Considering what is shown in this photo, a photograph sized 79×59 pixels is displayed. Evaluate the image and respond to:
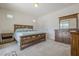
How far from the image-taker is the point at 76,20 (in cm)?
296

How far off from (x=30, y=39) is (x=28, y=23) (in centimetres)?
83

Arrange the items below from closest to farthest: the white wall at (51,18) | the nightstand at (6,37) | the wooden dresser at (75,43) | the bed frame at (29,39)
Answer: the wooden dresser at (75,43)
the nightstand at (6,37)
the bed frame at (29,39)
the white wall at (51,18)

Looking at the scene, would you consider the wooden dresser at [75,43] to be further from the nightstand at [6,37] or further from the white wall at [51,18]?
the nightstand at [6,37]

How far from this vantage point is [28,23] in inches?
95.3

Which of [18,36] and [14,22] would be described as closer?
[14,22]

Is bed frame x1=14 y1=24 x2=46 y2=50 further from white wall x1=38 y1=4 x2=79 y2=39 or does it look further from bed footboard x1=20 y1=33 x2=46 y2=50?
white wall x1=38 y1=4 x2=79 y2=39

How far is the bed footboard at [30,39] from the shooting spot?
8.49ft

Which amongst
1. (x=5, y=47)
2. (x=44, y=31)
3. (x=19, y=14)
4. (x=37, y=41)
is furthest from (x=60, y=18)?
(x=5, y=47)

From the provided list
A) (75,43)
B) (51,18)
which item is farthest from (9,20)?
(75,43)

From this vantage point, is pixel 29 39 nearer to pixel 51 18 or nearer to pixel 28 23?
pixel 28 23

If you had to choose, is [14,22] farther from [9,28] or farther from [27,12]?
[27,12]

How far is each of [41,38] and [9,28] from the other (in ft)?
5.88

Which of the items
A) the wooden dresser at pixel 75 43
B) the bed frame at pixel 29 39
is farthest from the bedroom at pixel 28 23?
the wooden dresser at pixel 75 43

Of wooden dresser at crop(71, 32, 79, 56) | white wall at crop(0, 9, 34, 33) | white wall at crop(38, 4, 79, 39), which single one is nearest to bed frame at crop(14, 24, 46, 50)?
white wall at crop(0, 9, 34, 33)
